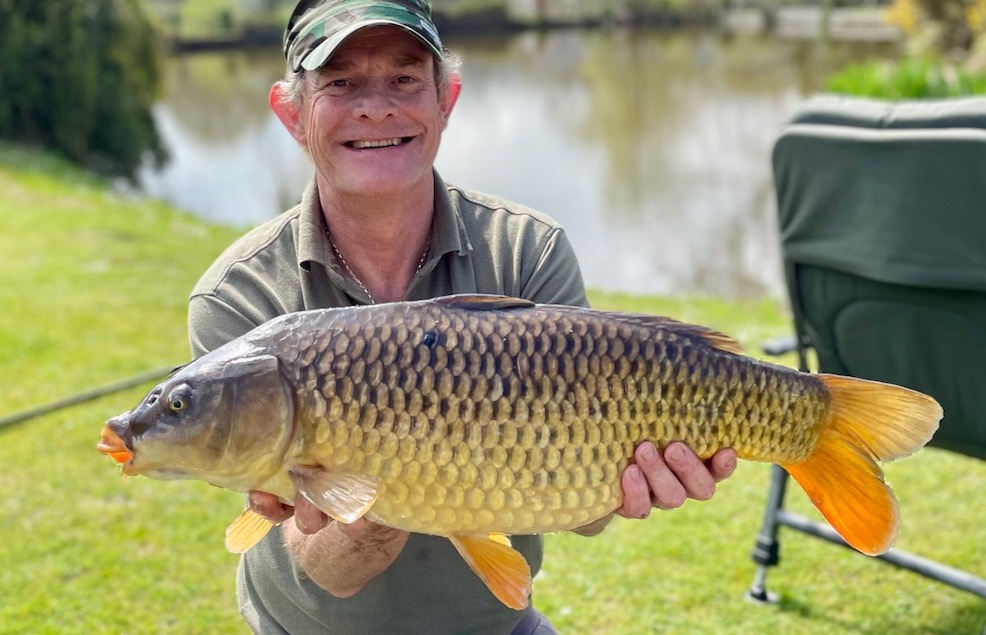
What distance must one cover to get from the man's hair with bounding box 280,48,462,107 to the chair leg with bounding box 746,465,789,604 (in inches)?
50.7

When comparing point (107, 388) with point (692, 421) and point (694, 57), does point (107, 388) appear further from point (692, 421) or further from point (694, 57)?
point (694, 57)

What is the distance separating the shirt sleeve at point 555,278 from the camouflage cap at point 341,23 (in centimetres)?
34

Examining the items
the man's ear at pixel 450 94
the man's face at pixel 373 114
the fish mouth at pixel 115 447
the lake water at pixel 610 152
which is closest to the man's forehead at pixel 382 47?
the man's face at pixel 373 114

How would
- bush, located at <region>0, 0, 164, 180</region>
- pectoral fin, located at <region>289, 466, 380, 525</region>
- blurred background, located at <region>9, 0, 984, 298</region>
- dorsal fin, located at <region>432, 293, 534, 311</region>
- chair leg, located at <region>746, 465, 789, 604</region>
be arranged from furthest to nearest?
bush, located at <region>0, 0, 164, 180</region> → blurred background, located at <region>9, 0, 984, 298</region> → chair leg, located at <region>746, 465, 789, 604</region> → dorsal fin, located at <region>432, 293, 534, 311</region> → pectoral fin, located at <region>289, 466, 380, 525</region>

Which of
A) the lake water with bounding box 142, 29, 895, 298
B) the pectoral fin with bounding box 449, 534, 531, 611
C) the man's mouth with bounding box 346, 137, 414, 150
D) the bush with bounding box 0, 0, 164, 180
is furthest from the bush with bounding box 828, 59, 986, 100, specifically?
the bush with bounding box 0, 0, 164, 180

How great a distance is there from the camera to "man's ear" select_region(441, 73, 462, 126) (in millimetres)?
1555

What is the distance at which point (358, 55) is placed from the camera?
4.68ft

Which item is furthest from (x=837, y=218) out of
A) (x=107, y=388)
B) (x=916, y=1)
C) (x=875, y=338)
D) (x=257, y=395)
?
(x=916, y=1)

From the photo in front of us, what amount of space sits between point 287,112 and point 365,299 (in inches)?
12.9

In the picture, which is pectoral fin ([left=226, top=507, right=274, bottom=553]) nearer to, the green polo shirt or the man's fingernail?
the green polo shirt

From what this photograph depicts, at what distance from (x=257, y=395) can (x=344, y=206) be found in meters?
0.44

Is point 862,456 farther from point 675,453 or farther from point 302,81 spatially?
point 302,81

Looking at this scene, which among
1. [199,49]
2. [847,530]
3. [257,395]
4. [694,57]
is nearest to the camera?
[257,395]

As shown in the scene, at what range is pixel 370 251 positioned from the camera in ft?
4.96
